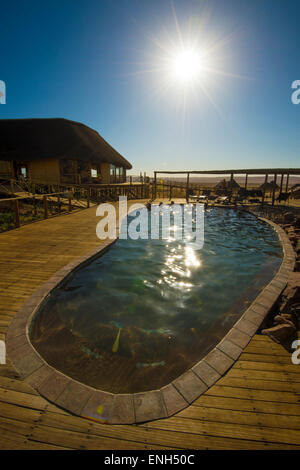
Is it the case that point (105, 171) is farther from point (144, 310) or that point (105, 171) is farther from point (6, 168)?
point (144, 310)

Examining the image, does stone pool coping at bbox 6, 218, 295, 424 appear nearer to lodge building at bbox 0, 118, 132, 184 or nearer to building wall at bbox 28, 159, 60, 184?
building wall at bbox 28, 159, 60, 184

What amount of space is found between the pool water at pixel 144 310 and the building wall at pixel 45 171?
15.5m

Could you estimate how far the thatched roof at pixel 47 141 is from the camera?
20078 mm

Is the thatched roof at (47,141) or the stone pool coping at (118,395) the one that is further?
the thatched roof at (47,141)

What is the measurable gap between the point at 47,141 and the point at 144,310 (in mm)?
22135

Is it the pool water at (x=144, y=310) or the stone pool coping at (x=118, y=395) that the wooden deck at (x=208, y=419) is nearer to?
the stone pool coping at (x=118, y=395)

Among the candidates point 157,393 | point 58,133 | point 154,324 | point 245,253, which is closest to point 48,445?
point 157,393

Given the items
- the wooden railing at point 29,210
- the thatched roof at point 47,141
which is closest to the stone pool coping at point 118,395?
the wooden railing at point 29,210

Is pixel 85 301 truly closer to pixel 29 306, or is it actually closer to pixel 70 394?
pixel 29 306

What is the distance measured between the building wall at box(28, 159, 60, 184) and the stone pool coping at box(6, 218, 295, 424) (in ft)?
65.0

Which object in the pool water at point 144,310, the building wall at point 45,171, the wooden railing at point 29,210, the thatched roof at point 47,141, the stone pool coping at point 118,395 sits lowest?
the pool water at point 144,310

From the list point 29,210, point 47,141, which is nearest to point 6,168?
point 47,141

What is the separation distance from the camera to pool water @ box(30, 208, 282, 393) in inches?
120
